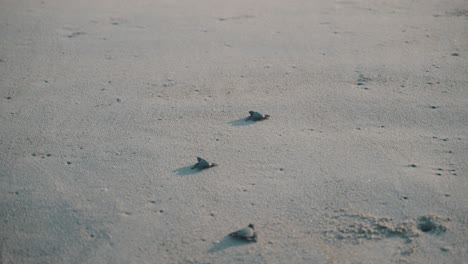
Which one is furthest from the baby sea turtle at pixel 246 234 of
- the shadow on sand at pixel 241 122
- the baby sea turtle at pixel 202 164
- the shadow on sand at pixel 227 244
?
the shadow on sand at pixel 241 122

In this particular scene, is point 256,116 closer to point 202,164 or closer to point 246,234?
point 202,164

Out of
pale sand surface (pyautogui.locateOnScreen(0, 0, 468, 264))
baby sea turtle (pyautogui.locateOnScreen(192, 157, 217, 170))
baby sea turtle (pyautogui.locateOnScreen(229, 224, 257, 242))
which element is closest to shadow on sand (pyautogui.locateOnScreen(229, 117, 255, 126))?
pale sand surface (pyautogui.locateOnScreen(0, 0, 468, 264))

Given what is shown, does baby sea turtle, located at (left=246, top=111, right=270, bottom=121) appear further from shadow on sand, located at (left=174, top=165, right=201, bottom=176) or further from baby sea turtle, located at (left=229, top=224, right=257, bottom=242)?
baby sea turtle, located at (left=229, top=224, right=257, bottom=242)

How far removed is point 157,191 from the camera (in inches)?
109

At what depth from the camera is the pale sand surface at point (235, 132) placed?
2.46 metres

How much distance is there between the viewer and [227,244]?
241cm

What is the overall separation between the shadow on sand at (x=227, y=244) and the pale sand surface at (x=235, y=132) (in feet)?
0.04

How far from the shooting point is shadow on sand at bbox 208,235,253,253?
93.8 inches

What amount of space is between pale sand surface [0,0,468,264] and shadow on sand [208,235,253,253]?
1 cm

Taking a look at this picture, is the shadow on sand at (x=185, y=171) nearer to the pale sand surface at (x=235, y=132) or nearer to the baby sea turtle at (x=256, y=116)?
the pale sand surface at (x=235, y=132)

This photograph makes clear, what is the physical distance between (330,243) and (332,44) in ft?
7.62

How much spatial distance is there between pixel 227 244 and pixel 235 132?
1.01 meters

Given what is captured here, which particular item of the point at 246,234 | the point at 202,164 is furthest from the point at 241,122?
the point at 246,234

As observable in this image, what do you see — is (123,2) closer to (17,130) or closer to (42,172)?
(17,130)
